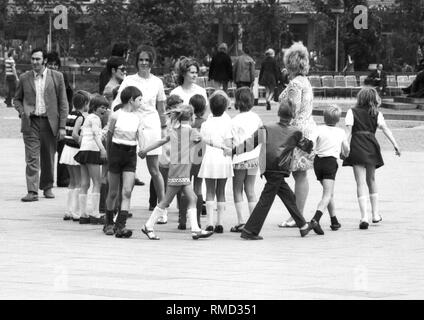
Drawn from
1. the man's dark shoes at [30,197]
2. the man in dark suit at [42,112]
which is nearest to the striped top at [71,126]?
the man's dark shoes at [30,197]

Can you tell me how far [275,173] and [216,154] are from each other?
648 mm

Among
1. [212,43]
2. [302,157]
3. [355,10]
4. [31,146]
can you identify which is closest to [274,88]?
[355,10]

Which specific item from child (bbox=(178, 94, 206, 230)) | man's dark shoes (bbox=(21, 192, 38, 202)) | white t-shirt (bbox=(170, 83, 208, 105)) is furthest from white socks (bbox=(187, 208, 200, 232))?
man's dark shoes (bbox=(21, 192, 38, 202))

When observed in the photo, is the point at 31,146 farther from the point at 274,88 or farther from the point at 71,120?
the point at 274,88

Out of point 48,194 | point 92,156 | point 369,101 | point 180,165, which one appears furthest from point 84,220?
point 369,101

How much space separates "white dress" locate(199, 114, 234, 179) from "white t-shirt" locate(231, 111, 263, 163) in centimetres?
13

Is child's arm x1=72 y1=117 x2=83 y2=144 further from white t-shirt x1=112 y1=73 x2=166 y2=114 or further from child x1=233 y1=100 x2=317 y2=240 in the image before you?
child x1=233 y1=100 x2=317 y2=240

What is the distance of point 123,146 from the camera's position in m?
13.8

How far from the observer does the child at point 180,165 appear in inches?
530

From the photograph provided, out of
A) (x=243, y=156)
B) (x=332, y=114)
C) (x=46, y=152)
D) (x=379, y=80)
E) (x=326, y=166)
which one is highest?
(x=332, y=114)

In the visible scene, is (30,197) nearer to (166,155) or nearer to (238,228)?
(166,155)

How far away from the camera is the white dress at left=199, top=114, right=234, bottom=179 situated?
13796 mm

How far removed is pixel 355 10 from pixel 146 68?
4522cm

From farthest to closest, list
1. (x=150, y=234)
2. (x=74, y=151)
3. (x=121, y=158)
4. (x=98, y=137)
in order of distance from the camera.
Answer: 1. (x=74, y=151)
2. (x=98, y=137)
3. (x=121, y=158)
4. (x=150, y=234)
